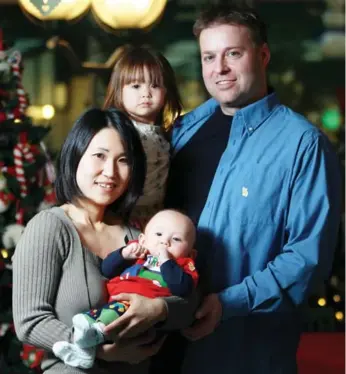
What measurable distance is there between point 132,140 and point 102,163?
10cm

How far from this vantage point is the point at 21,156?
3.72 meters

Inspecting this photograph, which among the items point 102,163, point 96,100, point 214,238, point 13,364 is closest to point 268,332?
point 214,238

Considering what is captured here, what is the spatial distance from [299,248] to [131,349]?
491 millimetres

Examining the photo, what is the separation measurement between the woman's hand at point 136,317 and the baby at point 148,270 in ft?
0.05

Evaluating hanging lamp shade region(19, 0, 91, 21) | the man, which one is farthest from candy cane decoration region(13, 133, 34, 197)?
the man

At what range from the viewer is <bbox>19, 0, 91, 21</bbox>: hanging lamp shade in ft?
10.5

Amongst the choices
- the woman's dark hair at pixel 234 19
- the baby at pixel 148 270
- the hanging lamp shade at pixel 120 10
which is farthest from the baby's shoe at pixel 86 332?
the hanging lamp shade at pixel 120 10

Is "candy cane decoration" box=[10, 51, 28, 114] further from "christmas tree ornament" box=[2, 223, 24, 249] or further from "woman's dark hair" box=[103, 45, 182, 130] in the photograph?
"woman's dark hair" box=[103, 45, 182, 130]

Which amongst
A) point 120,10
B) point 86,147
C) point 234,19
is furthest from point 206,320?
point 120,10

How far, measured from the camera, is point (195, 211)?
95.4 inches

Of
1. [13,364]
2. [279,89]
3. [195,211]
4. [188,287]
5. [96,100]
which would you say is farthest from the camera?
[279,89]

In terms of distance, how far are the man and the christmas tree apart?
4.77 ft

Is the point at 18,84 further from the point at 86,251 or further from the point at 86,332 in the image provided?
the point at 86,332

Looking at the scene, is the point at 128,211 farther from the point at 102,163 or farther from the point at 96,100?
the point at 96,100
